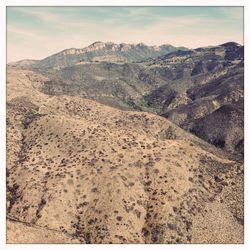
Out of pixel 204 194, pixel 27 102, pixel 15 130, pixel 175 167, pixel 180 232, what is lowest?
pixel 180 232

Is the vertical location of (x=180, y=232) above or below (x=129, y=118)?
below

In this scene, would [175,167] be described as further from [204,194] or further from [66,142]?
[66,142]

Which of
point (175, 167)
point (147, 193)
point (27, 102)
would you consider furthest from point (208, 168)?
point (27, 102)

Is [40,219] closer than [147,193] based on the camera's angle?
Yes

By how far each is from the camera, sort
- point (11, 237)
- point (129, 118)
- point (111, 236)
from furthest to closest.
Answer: point (129, 118), point (111, 236), point (11, 237)

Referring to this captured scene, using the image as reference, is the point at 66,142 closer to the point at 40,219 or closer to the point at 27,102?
the point at 40,219

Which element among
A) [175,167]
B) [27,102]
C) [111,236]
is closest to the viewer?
[111,236]
